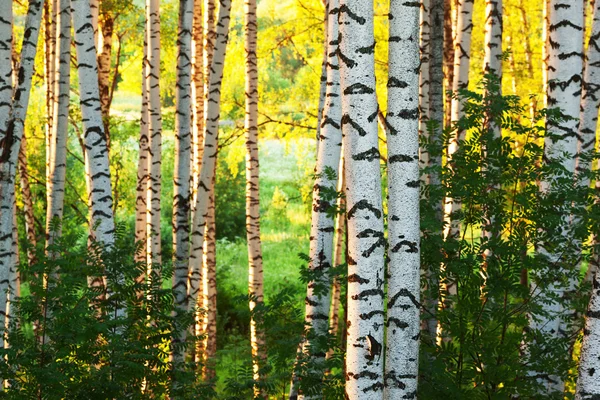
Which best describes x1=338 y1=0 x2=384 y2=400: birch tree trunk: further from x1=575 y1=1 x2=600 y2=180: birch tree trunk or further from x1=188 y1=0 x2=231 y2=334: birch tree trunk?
x1=188 y1=0 x2=231 y2=334: birch tree trunk

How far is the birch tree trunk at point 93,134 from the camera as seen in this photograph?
6551 millimetres

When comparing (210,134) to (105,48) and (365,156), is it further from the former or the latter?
(365,156)

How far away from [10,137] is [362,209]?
397 cm

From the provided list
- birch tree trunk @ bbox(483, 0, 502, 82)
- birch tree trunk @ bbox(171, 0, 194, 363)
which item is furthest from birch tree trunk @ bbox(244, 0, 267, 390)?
birch tree trunk @ bbox(483, 0, 502, 82)

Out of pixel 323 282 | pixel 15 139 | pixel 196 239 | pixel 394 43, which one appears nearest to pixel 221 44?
pixel 196 239

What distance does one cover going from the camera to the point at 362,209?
13.6 feet

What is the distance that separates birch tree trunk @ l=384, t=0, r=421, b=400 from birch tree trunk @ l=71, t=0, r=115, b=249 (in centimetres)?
307

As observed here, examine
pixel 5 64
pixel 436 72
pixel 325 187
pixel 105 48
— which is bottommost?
pixel 325 187

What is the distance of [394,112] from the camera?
433cm

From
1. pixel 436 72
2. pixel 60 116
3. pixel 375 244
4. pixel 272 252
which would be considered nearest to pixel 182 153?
pixel 60 116

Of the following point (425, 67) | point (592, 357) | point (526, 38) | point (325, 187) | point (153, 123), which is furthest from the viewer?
point (526, 38)

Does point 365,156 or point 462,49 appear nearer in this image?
point 365,156

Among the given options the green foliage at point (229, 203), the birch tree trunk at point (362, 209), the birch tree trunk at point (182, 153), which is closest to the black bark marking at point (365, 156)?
the birch tree trunk at point (362, 209)

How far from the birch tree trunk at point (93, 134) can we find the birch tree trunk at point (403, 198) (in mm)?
3074
